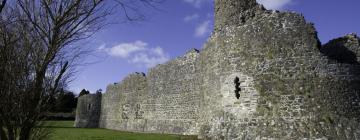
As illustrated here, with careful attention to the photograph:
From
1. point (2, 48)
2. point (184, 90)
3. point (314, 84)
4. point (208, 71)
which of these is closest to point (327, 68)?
point (314, 84)

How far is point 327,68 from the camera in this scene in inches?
512

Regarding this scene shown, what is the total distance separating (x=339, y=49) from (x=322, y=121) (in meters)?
3.81

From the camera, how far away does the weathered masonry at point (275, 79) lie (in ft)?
41.5

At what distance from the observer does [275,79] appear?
13398mm

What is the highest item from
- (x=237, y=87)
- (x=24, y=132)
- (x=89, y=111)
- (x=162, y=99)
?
(x=162, y=99)

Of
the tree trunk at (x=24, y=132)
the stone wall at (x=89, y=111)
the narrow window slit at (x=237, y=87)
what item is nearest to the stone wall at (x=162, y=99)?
the stone wall at (x=89, y=111)

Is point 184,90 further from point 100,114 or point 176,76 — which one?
point 100,114

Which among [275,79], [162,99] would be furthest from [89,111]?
[275,79]

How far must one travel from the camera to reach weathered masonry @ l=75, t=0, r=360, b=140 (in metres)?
12.6

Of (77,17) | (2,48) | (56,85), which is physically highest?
(77,17)

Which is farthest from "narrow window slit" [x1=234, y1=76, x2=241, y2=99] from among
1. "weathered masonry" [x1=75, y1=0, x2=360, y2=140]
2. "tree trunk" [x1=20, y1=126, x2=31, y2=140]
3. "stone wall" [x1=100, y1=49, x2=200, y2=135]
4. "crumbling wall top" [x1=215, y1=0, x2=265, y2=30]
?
"tree trunk" [x1=20, y1=126, x2=31, y2=140]

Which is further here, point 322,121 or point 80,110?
point 80,110

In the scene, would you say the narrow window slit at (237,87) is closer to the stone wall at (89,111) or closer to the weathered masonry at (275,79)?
the weathered masonry at (275,79)

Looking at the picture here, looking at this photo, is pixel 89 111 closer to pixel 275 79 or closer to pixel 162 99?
pixel 162 99
